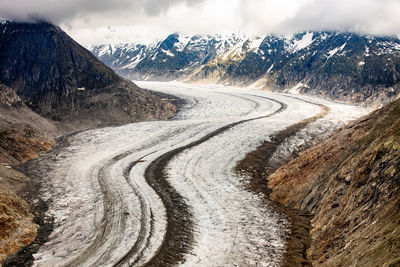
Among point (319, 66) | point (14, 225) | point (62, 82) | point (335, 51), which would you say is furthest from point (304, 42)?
point (14, 225)

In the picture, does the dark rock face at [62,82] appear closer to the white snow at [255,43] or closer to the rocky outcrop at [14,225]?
the rocky outcrop at [14,225]

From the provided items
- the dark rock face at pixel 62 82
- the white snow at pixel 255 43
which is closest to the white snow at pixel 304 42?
the white snow at pixel 255 43

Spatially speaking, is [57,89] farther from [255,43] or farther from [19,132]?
[255,43]

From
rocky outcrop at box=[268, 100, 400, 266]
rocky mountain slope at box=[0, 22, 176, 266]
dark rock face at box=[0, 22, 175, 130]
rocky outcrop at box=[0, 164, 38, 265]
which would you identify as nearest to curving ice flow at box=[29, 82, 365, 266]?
rocky outcrop at box=[0, 164, 38, 265]

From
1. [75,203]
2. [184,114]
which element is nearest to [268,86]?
[184,114]

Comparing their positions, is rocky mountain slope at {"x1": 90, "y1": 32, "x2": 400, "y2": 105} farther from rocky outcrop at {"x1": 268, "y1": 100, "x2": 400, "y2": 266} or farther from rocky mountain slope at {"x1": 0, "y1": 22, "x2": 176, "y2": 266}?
rocky outcrop at {"x1": 268, "y1": 100, "x2": 400, "y2": 266}

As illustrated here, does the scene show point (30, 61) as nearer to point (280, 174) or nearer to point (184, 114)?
point (184, 114)
